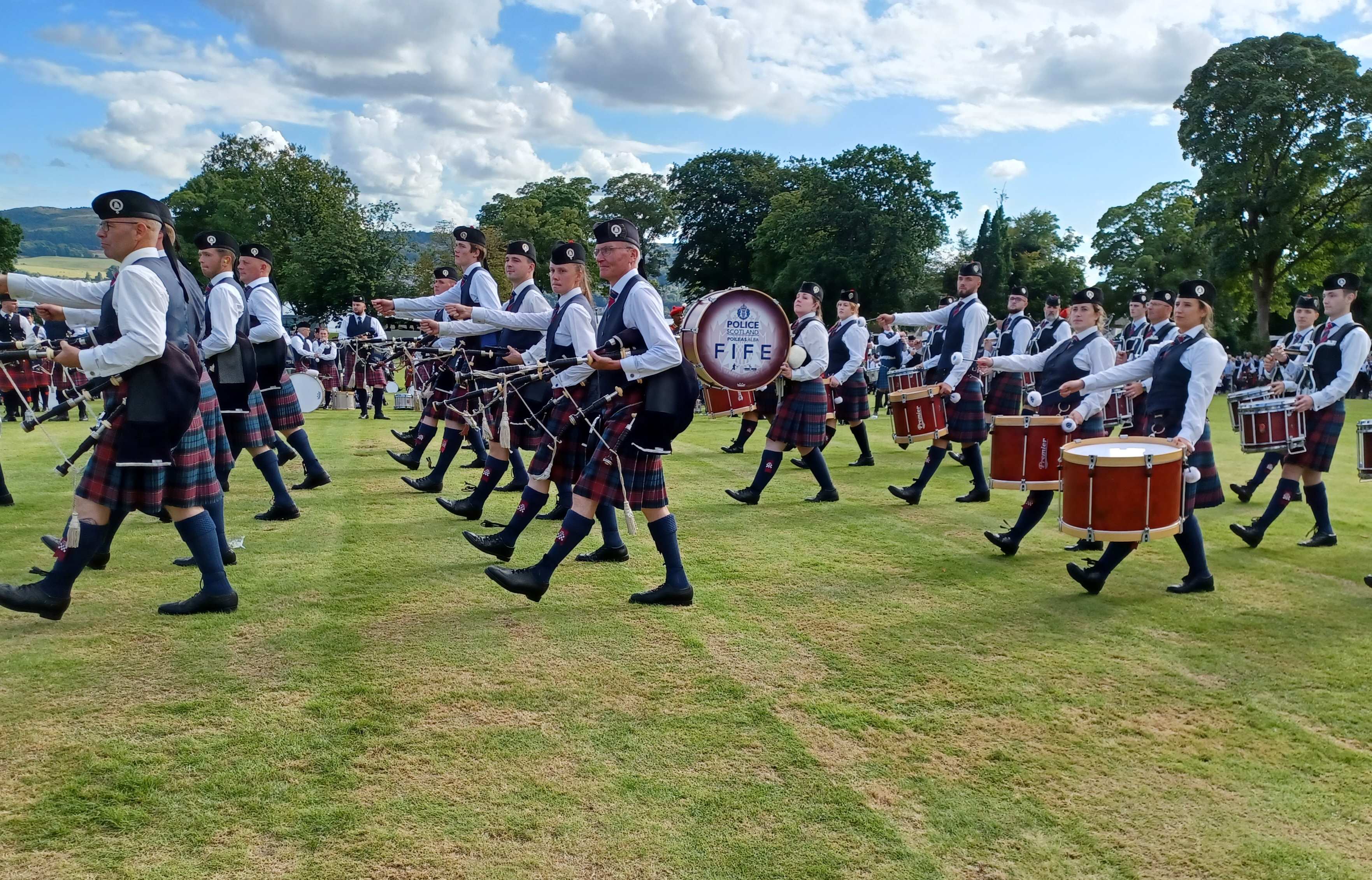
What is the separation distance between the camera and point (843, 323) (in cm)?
962

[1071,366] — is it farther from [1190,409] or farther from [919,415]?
[1190,409]

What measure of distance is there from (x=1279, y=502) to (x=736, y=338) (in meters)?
4.38

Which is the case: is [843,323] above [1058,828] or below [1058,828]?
above

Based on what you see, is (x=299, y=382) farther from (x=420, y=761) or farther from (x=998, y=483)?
(x=420, y=761)

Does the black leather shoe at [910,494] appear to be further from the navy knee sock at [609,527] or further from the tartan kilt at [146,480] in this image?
the tartan kilt at [146,480]

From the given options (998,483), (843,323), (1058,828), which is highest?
(843,323)

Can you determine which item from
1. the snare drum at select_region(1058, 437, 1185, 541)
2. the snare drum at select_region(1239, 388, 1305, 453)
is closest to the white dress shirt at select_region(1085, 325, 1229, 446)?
the snare drum at select_region(1058, 437, 1185, 541)

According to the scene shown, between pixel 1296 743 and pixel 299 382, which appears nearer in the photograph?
pixel 1296 743

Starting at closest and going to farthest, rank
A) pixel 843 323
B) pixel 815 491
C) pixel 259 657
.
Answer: pixel 259 657 < pixel 815 491 < pixel 843 323

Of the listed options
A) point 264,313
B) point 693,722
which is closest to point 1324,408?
point 693,722

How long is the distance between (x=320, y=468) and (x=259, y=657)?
4.36 meters

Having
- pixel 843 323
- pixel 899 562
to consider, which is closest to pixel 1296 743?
pixel 899 562

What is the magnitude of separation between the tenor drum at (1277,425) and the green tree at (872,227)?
3862 cm

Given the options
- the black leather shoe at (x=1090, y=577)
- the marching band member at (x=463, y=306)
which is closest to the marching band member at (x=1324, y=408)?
the black leather shoe at (x=1090, y=577)
